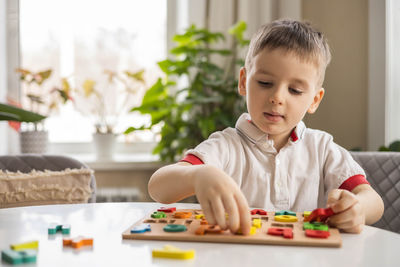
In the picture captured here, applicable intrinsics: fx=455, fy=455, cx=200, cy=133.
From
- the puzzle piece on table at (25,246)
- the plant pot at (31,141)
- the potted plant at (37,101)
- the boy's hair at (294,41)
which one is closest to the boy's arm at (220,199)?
the puzzle piece on table at (25,246)

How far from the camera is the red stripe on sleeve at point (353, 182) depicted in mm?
1034

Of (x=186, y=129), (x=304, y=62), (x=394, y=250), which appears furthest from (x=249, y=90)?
(x=186, y=129)

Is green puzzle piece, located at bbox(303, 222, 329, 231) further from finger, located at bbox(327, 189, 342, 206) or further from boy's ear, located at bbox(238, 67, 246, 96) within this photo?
boy's ear, located at bbox(238, 67, 246, 96)

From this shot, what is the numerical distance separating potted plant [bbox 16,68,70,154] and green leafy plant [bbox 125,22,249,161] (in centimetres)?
46

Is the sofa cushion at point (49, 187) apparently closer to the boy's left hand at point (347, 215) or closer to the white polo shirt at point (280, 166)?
the white polo shirt at point (280, 166)

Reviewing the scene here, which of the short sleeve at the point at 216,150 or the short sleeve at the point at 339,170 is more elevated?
the short sleeve at the point at 216,150

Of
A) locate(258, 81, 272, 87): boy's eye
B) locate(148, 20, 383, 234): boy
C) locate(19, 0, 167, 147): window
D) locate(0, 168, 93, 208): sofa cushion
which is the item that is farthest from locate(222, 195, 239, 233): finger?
locate(19, 0, 167, 147): window

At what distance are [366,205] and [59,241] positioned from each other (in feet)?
1.92

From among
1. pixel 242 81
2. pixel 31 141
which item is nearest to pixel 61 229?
pixel 242 81

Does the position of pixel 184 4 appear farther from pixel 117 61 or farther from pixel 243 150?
pixel 243 150

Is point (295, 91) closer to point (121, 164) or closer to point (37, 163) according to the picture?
point (37, 163)

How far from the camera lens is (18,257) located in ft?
1.77

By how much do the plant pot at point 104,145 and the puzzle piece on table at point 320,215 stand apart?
6.55 ft

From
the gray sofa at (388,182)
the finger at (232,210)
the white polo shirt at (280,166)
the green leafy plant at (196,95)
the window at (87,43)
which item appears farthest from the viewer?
the window at (87,43)
